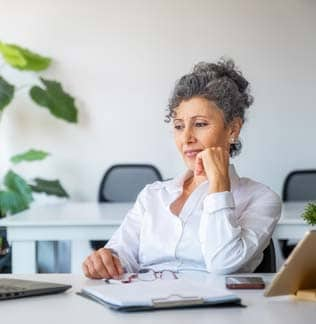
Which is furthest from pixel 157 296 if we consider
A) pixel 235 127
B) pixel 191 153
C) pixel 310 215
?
pixel 235 127

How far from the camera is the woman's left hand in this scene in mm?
1653

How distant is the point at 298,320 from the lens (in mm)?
1101

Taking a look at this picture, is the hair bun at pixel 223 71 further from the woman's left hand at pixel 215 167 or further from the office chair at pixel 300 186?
the office chair at pixel 300 186

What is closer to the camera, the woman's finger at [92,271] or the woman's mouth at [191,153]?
the woman's finger at [92,271]

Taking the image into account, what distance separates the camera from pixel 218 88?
1850 millimetres

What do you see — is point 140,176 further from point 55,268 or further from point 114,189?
point 55,268

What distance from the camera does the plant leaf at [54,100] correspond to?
439 centimetres

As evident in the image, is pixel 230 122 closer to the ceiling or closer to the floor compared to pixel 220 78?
closer to the floor

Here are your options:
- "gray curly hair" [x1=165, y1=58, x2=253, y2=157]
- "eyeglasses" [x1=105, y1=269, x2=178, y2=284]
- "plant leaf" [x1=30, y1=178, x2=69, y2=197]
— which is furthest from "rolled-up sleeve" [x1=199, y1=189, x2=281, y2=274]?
"plant leaf" [x1=30, y1=178, x2=69, y2=197]

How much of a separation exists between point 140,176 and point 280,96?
45.5 inches

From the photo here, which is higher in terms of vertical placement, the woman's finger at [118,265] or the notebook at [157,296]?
the notebook at [157,296]

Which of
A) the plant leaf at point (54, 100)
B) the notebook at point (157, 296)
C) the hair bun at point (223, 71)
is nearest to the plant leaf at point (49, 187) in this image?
the plant leaf at point (54, 100)

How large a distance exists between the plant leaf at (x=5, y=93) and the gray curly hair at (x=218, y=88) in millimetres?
2578

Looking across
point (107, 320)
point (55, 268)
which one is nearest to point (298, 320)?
point (107, 320)
